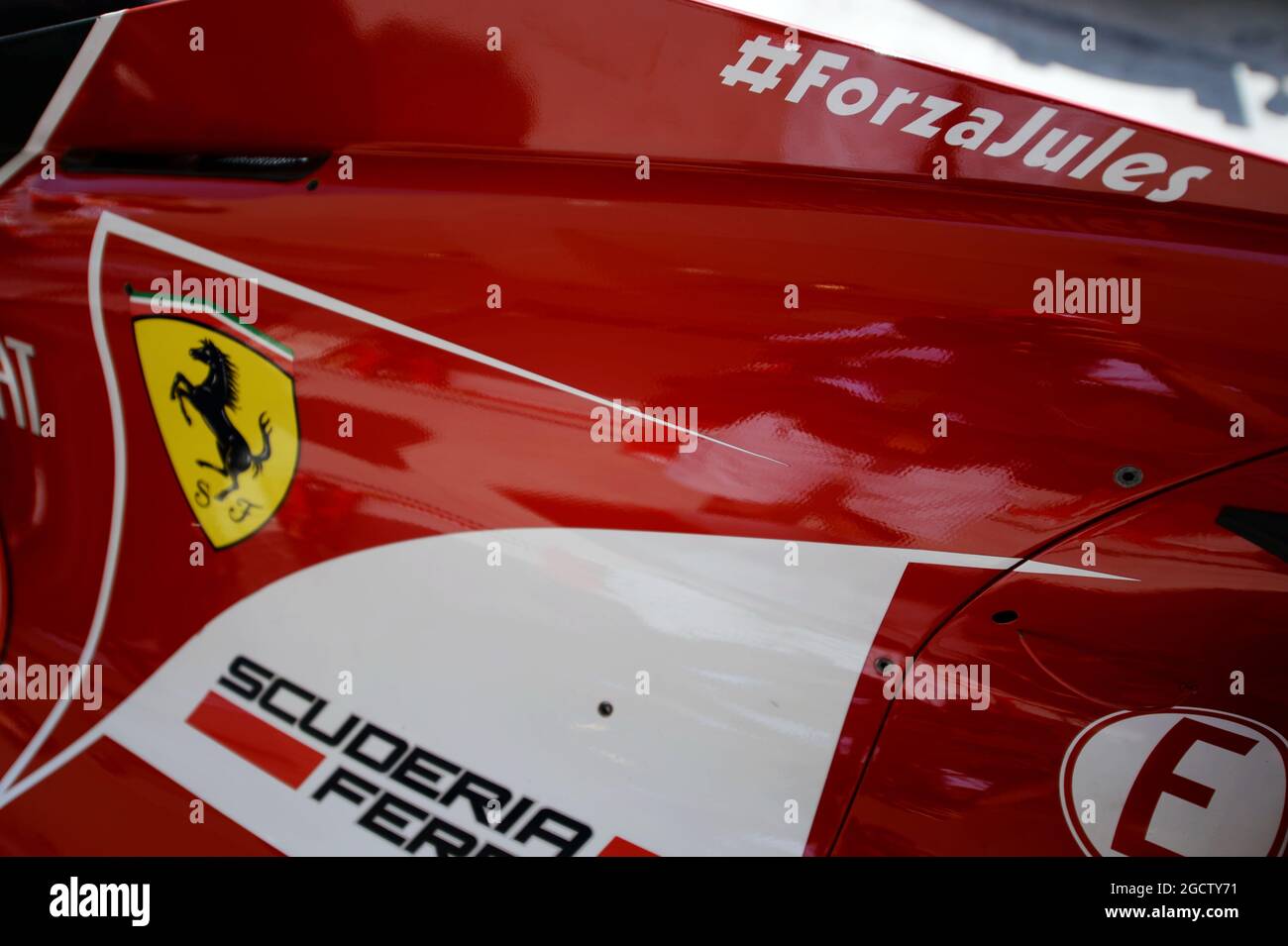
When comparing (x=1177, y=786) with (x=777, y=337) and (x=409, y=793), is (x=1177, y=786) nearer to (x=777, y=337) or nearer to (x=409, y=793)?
(x=777, y=337)

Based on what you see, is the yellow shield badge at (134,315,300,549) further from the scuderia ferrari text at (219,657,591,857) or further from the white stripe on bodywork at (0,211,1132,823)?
the scuderia ferrari text at (219,657,591,857)

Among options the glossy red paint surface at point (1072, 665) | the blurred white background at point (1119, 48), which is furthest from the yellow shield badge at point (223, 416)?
the glossy red paint surface at point (1072, 665)

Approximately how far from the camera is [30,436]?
1717 millimetres

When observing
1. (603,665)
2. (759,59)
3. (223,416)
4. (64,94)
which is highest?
(64,94)

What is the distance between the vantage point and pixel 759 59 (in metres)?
1.20

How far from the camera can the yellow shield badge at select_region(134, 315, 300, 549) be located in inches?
57.7

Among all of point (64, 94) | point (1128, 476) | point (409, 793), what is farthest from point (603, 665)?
point (64, 94)

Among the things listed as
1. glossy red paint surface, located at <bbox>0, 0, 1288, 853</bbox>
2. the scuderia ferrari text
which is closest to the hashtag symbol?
glossy red paint surface, located at <bbox>0, 0, 1288, 853</bbox>

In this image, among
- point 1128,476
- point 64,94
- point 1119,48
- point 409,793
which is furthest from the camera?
point 64,94

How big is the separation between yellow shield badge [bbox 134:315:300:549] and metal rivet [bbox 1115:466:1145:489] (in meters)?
1.15

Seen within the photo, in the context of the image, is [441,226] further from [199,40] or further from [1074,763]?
[1074,763]

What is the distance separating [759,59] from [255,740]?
1.27 metres

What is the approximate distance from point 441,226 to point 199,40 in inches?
21.6
